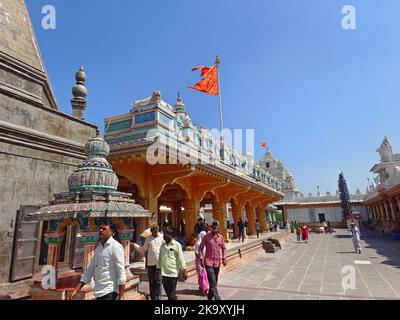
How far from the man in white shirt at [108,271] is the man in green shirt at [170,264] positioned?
1101mm

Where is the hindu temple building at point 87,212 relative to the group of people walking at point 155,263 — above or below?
above

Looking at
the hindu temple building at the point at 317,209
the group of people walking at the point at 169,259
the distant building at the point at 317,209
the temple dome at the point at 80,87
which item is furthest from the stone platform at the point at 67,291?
the distant building at the point at 317,209

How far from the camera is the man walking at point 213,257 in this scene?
486cm

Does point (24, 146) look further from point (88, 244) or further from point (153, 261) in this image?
point (153, 261)

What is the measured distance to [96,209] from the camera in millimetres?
3928

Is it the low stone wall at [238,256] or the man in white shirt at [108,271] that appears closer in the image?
the man in white shirt at [108,271]

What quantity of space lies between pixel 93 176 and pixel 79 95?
5.21m

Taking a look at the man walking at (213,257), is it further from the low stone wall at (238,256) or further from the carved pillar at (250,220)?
the carved pillar at (250,220)

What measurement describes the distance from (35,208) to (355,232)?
13762 millimetres

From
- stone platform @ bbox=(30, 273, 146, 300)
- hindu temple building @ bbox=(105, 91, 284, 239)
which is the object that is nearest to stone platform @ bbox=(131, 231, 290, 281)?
hindu temple building @ bbox=(105, 91, 284, 239)

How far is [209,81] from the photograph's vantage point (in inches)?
698
